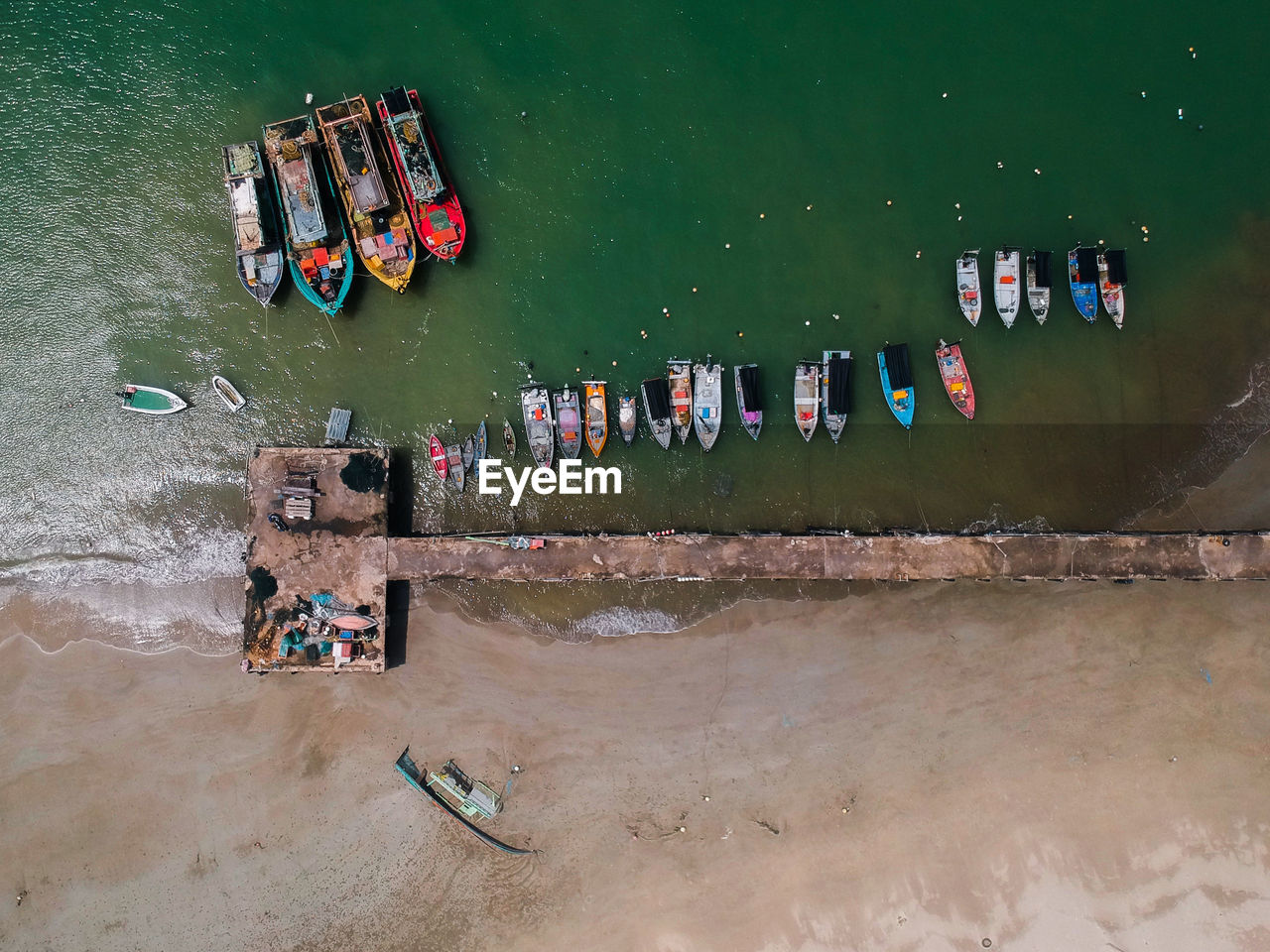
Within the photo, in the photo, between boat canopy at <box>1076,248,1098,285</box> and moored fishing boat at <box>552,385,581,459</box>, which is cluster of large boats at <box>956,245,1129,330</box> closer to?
boat canopy at <box>1076,248,1098,285</box>

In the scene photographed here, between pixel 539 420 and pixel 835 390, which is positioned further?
pixel 539 420

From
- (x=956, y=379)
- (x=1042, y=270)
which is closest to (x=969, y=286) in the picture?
(x=1042, y=270)

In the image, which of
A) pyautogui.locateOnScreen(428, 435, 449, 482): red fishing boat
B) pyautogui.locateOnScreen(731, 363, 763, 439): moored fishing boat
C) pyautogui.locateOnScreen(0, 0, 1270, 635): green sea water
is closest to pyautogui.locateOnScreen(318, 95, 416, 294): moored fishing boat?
pyautogui.locateOnScreen(0, 0, 1270, 635): green sea water

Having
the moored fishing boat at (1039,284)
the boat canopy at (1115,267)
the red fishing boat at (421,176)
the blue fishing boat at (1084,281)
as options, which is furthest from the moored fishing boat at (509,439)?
the boat canopy at (1115,267)

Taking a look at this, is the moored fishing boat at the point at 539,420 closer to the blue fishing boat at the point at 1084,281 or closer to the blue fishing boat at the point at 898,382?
the blue fishing boat at the point at 898,382

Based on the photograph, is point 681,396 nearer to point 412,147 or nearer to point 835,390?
point 835,390

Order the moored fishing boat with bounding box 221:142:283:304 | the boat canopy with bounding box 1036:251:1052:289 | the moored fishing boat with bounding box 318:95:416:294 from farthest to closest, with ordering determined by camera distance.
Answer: the boat canopy with bounding box 1036:251:1052:289 < the moored fishing boat with bounding box 221:142:283:304 < the moored fishing boat with bounding box 318:95:416:294

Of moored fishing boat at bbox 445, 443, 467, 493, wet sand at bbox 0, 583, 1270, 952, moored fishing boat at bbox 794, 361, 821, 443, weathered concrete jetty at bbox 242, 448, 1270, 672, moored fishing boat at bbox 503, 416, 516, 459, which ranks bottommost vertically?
wet sand at bbox 0, 583, 1270, 952

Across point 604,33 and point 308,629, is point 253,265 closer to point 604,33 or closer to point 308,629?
point 308,629
